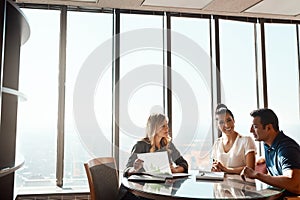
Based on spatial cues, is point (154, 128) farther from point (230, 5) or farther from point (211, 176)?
point (230, 5)

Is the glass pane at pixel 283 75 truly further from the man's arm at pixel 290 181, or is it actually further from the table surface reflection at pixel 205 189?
the man's arm at pixel 290 181

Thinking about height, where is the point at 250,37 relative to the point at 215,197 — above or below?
above

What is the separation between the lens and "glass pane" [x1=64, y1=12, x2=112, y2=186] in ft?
12.0

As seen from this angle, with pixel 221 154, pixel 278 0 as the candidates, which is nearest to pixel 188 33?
pixel 278 0

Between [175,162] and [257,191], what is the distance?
3.36 ft

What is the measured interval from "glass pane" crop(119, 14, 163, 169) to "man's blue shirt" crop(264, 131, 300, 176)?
1.73m

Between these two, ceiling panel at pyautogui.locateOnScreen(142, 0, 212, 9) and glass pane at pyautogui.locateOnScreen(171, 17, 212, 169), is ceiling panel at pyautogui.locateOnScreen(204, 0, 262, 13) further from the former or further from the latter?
glass pane at pyautogui.locateOnScreen(171, 17, 212, 169)

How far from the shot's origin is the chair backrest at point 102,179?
232cm

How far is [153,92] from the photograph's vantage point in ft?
12.8

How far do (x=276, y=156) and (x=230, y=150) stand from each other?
2.43 ft

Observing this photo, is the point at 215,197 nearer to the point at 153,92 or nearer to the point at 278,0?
the point at 153,92

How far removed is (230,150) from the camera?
2990mm

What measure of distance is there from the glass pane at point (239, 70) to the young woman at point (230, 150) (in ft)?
3.09

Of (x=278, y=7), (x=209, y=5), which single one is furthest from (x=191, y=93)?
(x=278, y=7)
